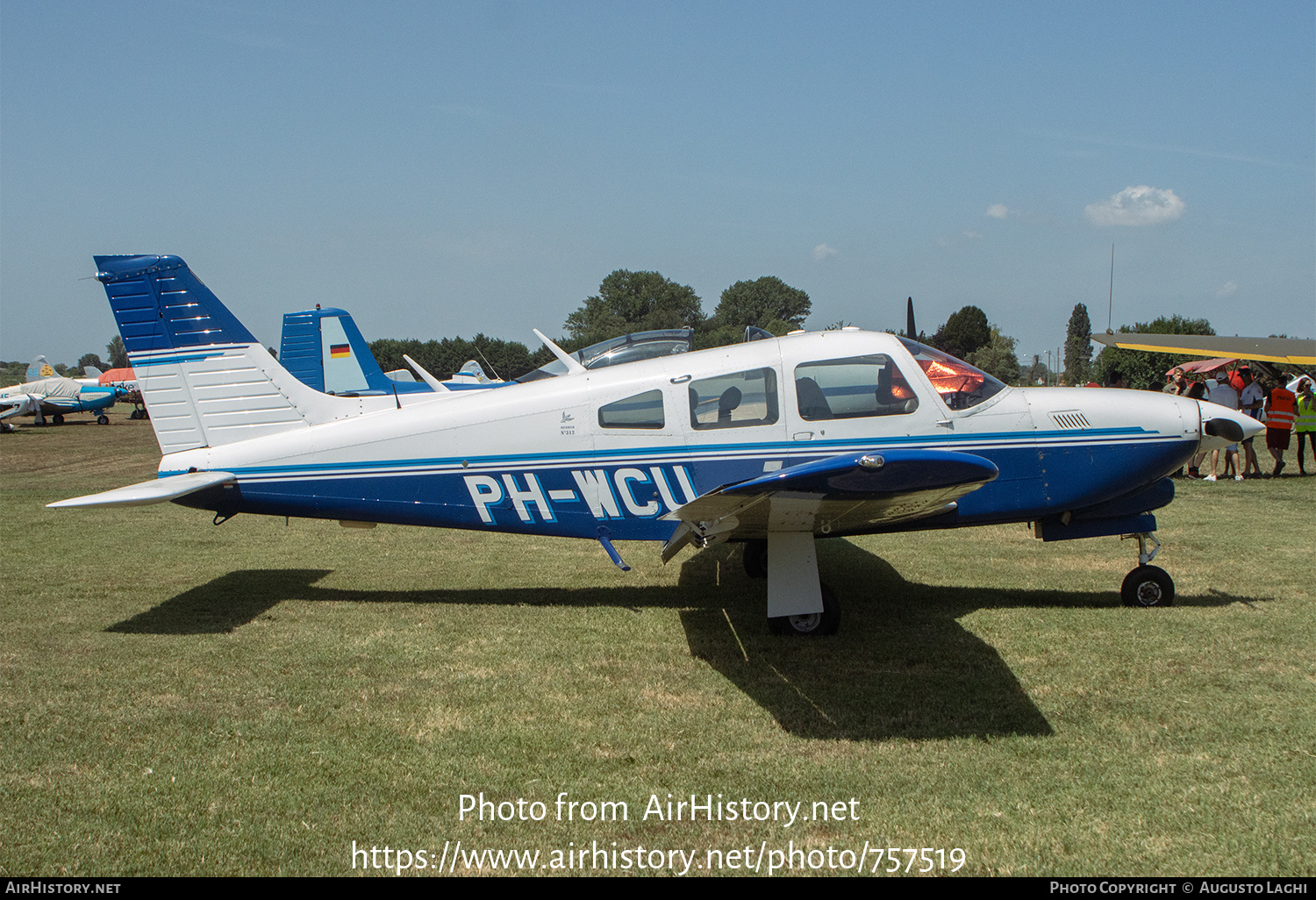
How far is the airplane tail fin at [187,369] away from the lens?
21.4ft

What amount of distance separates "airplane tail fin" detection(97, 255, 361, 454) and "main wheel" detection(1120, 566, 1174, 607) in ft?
21.2

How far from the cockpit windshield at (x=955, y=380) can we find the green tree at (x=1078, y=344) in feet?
244

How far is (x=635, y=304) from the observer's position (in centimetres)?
7662

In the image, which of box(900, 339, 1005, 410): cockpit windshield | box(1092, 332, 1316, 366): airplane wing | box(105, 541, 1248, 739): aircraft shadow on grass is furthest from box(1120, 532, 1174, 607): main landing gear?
box(1092, 332, 1316, 366): airplane wing

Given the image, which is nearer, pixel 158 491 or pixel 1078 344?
pixel 158 491

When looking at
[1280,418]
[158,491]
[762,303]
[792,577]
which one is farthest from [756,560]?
[762,303]

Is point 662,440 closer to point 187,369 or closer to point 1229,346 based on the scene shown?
point 187,369

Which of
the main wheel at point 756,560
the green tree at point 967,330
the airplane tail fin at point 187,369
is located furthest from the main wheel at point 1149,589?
the green tree at point 967,330

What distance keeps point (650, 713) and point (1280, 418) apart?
1428cm

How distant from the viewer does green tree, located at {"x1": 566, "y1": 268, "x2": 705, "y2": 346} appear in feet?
243

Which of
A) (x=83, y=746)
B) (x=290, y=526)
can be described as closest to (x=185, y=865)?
(x=83, y=746)

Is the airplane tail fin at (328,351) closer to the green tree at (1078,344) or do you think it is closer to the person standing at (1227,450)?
the person standing at (1227,450)

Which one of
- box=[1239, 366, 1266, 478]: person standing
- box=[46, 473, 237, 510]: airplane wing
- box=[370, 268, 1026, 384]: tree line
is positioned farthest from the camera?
box=[370, 268, 1026, 384]: tree line

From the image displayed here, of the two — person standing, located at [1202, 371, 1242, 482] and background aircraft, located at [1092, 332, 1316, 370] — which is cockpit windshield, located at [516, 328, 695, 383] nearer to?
person standing, located at [1202, 371, 1242, 482]
